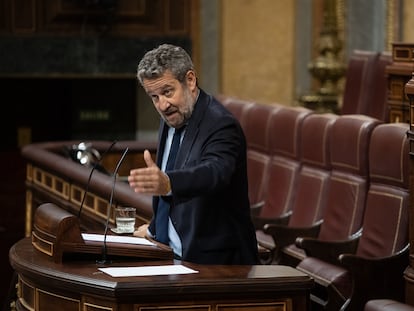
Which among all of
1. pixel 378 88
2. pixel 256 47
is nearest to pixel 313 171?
pixel 378 88

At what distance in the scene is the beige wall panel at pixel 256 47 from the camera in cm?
906

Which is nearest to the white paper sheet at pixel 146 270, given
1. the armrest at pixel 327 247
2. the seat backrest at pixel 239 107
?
the armrest at pixel 327 247

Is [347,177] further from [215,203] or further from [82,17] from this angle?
[82,17]

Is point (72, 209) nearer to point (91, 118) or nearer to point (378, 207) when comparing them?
point (378, 207)

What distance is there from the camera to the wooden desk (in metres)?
3.32

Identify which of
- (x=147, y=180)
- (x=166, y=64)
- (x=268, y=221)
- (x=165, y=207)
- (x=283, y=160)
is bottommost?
(x=268, y=221)

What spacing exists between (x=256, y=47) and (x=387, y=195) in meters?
4.35

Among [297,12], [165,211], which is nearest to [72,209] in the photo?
[165,211]

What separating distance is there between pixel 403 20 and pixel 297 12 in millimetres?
1104

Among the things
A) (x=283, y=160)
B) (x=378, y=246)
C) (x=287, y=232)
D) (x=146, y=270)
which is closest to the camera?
(x=146, y=270)

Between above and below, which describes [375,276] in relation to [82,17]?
below

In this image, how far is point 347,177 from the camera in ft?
17.3

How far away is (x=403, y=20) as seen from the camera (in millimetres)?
8266

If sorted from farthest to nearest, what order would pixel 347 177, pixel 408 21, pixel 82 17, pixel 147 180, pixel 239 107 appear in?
1. pixel 82 17
2. pixel 408 21
3. pixel 239 107
4. pixel 347 177
5. pixel 147 180
